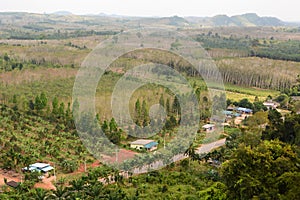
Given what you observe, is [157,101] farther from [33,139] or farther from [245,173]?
[245,173]

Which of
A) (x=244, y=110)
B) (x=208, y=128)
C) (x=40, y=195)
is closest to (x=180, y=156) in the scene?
(x=208, y=128)

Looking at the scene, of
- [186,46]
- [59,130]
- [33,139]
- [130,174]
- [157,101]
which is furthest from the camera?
[186,46]

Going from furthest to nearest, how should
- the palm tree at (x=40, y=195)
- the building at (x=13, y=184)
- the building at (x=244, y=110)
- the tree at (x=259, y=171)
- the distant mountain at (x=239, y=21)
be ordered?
the distant mountain at (x=239, y=21)
the building at (x=244, y=110)
the building at (x=13, y=184)
the palm tree at (x=40, y=195)
the tree at (x=259, y=171)

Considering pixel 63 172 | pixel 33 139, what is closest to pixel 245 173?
pixel 63 172

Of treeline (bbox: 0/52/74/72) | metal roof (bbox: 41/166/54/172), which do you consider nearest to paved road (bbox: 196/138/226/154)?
metal roof (bbox: 41/166/54/172)

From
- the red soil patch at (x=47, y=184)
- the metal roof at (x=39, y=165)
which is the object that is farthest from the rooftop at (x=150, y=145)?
the red soil patch at (x=47, y=184)

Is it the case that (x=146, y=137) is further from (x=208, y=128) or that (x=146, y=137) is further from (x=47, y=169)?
(x=47, y=169)

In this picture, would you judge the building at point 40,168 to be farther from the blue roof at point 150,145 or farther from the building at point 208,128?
the building at point 208,128

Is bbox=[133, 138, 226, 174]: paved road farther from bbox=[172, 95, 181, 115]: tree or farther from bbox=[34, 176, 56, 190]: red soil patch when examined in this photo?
bbox=[172, 95, 181, 115]: tree
